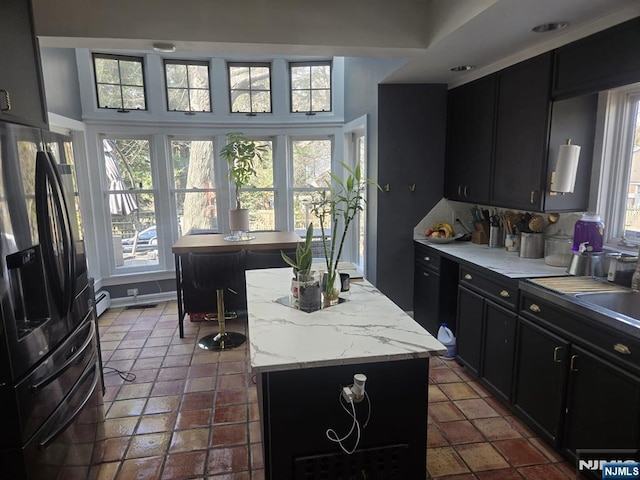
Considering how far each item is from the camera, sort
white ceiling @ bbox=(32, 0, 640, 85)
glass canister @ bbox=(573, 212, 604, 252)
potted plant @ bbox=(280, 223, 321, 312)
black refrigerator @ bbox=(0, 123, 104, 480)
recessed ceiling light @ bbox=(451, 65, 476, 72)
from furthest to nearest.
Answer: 1. recessed ceiling light @ bbox=(451, 65, 476, 72)
2. glass canister @ bbox=(573, 212, 604, 252)
3. white ceiling @ bbox=(32, 0, 640, 85)
4. potted plant @ bbox=(280, 223, 321, 312)
5. black refrigerator @ bbox=(0, 123, 104, 480)

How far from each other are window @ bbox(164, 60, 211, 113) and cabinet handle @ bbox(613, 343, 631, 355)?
14.9 feet

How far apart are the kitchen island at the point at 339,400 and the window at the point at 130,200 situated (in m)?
3.66

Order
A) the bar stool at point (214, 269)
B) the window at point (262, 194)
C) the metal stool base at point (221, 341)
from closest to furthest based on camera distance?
1. the bar stool at point (214, 269)
2. the metal stool base at point (221, 341)
3. the window at point (262, 194)

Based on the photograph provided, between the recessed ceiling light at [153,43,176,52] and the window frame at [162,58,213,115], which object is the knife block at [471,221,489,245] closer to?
the recessed ceiling light at [153,43,176,52]

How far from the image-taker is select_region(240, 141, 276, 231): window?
202 inches

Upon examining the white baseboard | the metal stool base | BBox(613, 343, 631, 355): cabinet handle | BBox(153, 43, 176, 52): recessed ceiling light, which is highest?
BBox(153, 43, 176, 52): recessed ceiling light

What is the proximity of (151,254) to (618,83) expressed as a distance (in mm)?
4692

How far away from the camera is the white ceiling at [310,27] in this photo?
238 cm

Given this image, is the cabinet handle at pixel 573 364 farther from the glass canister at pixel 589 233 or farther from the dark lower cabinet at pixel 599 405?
the glass canister at pixel 589 233

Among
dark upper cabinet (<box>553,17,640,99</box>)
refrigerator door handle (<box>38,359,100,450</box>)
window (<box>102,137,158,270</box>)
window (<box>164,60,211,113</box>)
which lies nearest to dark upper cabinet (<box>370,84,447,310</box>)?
dark upper cabinet (<box>553,17,640,99</box>)

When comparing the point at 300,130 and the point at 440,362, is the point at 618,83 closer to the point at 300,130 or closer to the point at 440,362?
the point at 440,362

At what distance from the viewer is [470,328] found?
3039 millimetres

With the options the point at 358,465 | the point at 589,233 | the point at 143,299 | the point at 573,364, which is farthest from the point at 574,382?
the point at 143,299

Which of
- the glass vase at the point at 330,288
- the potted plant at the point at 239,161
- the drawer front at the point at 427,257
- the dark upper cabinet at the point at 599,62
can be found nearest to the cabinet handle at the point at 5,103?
the glass vase at the point at 330,288
